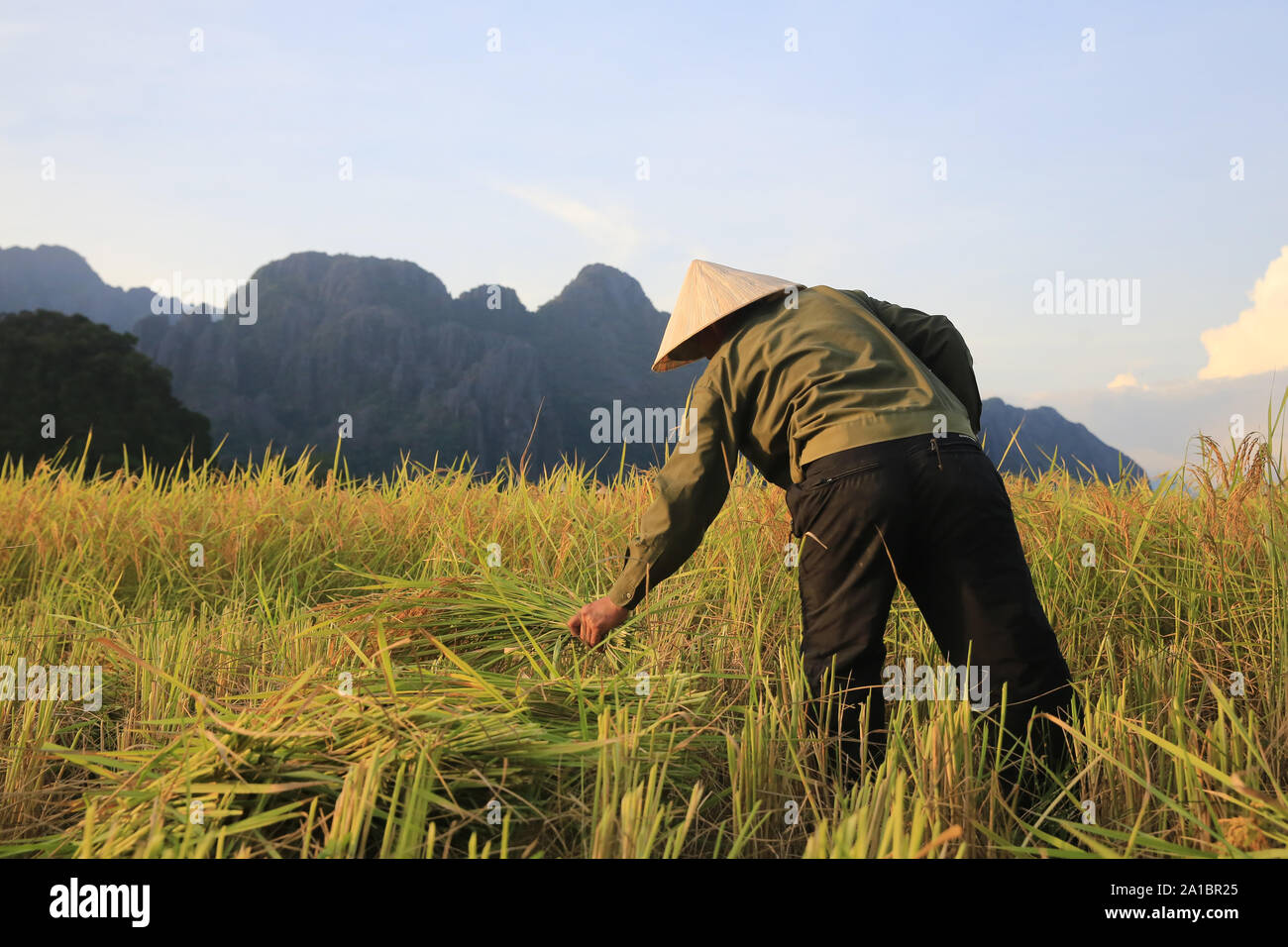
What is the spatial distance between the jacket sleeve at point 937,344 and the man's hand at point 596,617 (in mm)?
1246

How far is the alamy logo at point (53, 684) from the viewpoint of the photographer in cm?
267

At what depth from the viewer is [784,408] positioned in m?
2.30

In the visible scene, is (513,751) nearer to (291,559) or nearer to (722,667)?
(722,667)

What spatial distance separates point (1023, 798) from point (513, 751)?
1328mm

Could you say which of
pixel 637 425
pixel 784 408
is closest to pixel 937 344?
pixel 784 408

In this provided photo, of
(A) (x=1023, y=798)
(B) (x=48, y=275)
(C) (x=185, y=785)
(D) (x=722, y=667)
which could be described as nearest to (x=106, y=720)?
(C) (x=185, y=785)

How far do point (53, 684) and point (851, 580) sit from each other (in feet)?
8.63

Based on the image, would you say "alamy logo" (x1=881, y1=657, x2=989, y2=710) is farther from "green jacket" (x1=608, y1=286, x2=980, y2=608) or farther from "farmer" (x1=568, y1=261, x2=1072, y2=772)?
"green jacket" (x1=608, y1=286, x2=980, y2=608)

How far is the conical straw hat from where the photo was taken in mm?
2432

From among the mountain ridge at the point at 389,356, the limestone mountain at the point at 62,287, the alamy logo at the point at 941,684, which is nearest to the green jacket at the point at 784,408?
the alamy logo at the point at 941,684

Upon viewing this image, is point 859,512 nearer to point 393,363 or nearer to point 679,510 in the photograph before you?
point 679,510
